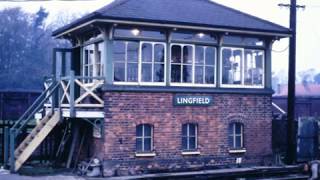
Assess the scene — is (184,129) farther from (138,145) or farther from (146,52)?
(146,52)

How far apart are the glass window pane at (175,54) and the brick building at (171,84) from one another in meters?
0.04

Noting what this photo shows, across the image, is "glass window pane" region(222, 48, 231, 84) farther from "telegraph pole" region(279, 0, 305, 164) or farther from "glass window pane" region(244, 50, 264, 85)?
"telegraph pole" region(279, 0, 305, 164)

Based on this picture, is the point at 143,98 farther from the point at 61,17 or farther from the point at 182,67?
the point at 61,17

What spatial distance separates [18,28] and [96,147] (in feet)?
158

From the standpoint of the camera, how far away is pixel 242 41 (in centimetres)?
1845

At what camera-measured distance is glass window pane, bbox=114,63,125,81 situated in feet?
53.6

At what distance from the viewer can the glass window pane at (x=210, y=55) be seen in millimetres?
17859

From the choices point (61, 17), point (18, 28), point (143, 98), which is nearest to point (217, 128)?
point (143, 98)

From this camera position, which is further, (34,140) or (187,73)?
(187,73)

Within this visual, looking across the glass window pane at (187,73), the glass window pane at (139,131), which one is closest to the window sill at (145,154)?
the glass window pane at (139,131)

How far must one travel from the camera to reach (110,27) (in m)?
15.9

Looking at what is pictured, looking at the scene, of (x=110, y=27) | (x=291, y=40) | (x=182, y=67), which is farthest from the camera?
(x=291, y=40)

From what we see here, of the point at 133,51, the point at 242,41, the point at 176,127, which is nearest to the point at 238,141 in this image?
the point at 176,127

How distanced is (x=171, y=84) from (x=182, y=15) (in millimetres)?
2487
